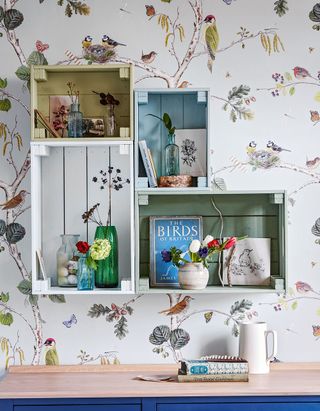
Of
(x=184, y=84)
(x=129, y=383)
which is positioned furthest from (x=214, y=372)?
(x=184, y=84)

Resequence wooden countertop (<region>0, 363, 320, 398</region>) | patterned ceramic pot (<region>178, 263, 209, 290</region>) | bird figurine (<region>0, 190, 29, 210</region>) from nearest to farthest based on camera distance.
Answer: wooden countertop (<region>0, 363, 320, 398</region>) → patterned ceramic pot (<region>178, 263, 209, 290</region>) → bird figurine (<region>0, 190, 29, 210</region>)

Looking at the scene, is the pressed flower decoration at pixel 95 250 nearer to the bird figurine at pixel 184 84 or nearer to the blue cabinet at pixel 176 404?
the blue cabinet at pixel 176 404

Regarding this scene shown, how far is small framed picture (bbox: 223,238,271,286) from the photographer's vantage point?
10.3ft

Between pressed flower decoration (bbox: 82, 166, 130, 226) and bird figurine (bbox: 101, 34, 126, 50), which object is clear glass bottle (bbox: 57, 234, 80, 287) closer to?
pressed flower decoration (bbox: 82, 166, 130, 226)

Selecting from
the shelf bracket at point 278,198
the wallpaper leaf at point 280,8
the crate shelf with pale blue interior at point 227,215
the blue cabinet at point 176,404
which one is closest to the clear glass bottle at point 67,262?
the crate shelf with pale blue interior at point 227,215

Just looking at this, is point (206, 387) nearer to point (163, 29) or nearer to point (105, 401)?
point (105, 401)

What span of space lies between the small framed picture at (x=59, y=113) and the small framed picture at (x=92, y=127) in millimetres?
95

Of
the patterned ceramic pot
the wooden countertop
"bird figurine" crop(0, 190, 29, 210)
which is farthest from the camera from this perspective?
"bird figurine" crop(0, 190, 29, 210)

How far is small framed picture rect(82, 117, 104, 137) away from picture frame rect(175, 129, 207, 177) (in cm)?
32

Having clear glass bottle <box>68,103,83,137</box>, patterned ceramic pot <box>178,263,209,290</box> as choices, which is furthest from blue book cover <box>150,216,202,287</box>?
clear glass bottle <box>68,103,83,137</box>

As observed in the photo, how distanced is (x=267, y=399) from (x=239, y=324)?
0.43 meters

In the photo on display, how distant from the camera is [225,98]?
3.19 m

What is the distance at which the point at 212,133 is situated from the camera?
3.19 m

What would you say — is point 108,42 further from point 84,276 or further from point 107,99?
point 84,276
